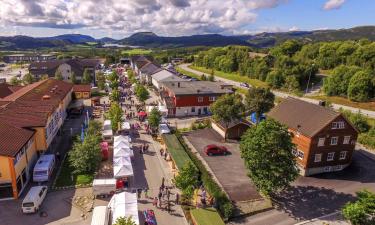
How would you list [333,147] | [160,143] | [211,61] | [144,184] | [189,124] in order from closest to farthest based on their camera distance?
[144,184] → [333,147] → [160,143] → [189,124] → [211,61]

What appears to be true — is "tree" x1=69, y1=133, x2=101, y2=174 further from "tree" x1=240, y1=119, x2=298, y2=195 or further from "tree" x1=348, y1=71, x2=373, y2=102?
"tree" x1=348, y1=71, x2=373, y2=102

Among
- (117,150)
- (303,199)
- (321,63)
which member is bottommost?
(303,199)

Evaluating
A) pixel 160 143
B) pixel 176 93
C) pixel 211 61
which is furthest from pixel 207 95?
pixel 211 61

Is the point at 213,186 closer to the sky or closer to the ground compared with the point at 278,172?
closer to the ground

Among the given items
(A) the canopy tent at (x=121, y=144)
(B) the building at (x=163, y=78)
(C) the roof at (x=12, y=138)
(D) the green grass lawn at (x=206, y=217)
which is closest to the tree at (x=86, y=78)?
(B) the building at (x=163, y=78)

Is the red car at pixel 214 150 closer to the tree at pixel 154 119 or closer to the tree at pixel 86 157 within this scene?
the tree at pixel 154 119

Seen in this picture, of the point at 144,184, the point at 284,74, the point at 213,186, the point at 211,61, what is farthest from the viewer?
the point at 211,61

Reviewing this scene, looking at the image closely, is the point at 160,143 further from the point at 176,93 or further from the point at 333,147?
the point at 333,147

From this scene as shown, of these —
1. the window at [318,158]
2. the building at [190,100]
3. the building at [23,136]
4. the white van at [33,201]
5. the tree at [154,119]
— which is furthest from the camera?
the building at [190,100]
